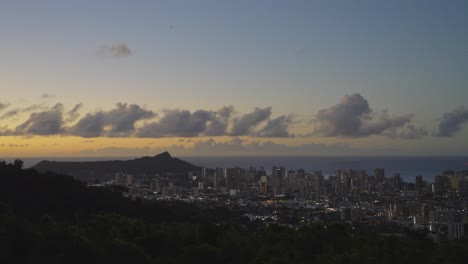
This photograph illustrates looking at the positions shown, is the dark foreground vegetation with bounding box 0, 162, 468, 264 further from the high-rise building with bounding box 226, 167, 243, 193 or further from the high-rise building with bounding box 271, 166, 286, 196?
the high-rise building with bounding box 226, 167, 243, 193

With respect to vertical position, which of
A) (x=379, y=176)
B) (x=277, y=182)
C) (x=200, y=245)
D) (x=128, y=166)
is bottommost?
(x=200, y=245)

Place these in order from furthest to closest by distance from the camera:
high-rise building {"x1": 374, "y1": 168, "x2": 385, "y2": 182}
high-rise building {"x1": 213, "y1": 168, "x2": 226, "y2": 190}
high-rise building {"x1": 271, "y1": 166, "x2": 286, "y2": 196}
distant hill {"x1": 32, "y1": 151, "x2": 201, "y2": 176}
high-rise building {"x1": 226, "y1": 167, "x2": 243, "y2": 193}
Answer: distant hill {"x1": 32, "y1": 151, "x2": 201, "y2": 176} → high-rise building {"x1": 213, "y1": 168, "x2": 226, "y2": 190} → high-rise building {"x1": 226, "y1": 167, "x2": 243, "y2": 193} → high-rise building {"x1": 374, "y1": 168, "x2": 385, "y2": 182} → high-rise building {"x1": 271, "y1": 166, "x2": 286, "y2": 196}

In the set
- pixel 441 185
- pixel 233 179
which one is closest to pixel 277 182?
pixel 233 179

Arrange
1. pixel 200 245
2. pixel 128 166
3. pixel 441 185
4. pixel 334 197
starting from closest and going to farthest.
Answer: pixel 200 245 → pixel 334 197 → pixel 441 185 → pixel 128 166

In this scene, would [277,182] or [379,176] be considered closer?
[277,182]

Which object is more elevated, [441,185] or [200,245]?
[441,185]

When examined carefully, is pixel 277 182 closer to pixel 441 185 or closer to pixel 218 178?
pixel 218 178

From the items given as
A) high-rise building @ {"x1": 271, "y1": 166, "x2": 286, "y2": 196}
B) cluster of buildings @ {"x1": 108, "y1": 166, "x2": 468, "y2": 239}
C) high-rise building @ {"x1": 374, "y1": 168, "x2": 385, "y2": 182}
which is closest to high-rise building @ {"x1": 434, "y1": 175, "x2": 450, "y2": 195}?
cluster of buildings @ {"x1": 108, "y1": 166, "x2": 468, "y2": 239}

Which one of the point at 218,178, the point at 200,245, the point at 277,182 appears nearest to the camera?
the point at 200,245
